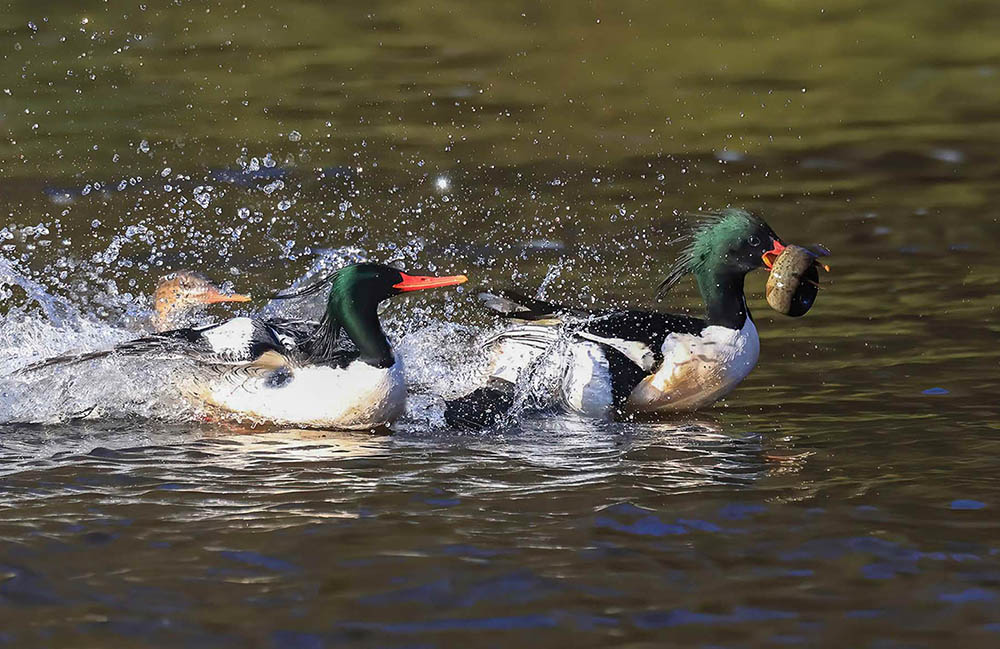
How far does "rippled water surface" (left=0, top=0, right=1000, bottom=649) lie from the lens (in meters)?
6.08

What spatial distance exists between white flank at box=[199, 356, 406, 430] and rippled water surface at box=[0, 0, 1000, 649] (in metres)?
0.16

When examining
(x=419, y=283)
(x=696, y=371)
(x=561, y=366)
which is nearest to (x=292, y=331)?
(x=419, y=283)

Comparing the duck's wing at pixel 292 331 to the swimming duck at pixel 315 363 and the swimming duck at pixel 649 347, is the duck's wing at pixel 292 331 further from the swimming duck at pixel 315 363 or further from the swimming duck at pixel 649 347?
the swimming duck at pixel 649 347

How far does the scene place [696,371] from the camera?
902 cm

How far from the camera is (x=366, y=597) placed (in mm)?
6035

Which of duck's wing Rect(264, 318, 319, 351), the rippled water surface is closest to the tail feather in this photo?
the rippled water surface

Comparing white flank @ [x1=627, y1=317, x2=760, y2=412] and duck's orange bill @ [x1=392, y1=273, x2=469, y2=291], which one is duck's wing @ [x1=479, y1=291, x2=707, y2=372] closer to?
white flank @ [x1=627, y1=317, x2=760, y2=412]

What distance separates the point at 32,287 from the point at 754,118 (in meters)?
9.30

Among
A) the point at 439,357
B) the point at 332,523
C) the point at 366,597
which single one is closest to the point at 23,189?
the point at 439,357

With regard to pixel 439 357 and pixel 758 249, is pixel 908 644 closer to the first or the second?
pixel 758 249

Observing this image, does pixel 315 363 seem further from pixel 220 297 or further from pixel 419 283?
pixel 220 297

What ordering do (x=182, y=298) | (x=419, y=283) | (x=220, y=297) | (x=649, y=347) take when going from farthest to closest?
1. (x=220, y=297)
2. (x=182, y=298)
3. (x=649, y=347)
4. (x=419, y=283)

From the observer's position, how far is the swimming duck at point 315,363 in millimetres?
8703

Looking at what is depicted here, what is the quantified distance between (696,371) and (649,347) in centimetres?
33
